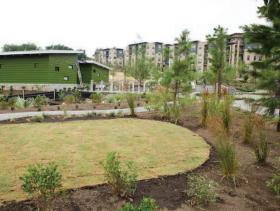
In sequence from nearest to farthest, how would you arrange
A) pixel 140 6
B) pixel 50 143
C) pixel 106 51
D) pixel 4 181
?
pixel 4 181
pixel 50 143
pixel 140 6
pixel 106 51

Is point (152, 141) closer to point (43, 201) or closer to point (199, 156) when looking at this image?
point (199, 156)

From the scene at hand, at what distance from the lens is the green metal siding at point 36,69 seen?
20.0 m

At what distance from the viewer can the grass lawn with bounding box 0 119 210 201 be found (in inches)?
155

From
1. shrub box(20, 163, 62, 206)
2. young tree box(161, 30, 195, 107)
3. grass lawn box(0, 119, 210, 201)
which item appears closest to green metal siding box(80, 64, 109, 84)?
young tree box(161, 30, 195, 107)

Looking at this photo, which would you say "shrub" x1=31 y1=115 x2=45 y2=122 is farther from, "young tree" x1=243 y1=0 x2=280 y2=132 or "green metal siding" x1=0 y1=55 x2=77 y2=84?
"green metal siding" x1=0 y1=55 x2=77 y2=84

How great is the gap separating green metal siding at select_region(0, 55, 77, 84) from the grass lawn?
13.0 metres

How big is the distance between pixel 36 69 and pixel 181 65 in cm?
1402

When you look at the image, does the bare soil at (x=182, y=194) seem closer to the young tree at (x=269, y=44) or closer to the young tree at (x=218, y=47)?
the young tree at (x=269, y=44)

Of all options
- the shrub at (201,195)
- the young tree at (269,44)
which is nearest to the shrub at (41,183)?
the shrub at (201,195)

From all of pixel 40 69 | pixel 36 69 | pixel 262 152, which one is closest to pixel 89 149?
pixel 262 152

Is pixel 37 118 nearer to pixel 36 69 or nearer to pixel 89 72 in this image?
pixel 36 69

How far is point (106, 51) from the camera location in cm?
8444

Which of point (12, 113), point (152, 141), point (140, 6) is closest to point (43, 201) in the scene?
point (152, 141)

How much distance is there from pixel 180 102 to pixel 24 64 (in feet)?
49.1
